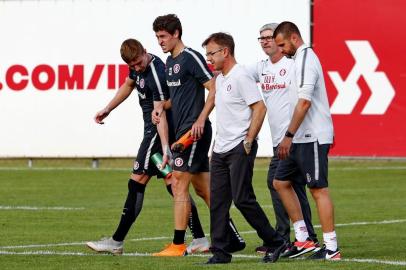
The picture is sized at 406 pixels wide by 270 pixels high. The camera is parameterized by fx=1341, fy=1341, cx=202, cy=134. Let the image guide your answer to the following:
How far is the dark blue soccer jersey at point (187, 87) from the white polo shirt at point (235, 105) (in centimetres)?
94

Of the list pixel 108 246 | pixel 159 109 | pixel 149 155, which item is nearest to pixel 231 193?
pixel 159 109

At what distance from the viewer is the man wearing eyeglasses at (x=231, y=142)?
11453mm

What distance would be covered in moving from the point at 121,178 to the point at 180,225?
41.9 feet

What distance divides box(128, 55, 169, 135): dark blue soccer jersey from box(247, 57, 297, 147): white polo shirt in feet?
2.86

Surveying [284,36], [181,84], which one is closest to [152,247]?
[181,84]

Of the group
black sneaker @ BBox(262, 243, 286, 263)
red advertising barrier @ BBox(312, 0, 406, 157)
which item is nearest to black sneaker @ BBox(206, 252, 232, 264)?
black sneaker @ BBox(262, 243, 286, 263)

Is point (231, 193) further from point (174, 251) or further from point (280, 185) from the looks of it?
point (174, 251)

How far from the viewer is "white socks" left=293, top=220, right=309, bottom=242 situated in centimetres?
1252

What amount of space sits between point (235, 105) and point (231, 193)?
2.50 ft

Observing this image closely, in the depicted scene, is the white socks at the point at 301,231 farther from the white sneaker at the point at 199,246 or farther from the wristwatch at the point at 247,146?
the wristwatch at the point at 247,146

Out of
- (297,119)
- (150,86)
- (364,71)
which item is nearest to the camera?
(297,119)

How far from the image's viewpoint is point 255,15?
1072 inches

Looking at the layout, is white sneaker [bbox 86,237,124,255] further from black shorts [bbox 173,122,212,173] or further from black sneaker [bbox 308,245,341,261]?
black sneaker [bbox 308,245,341,261]

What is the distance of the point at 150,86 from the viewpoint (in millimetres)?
12984
